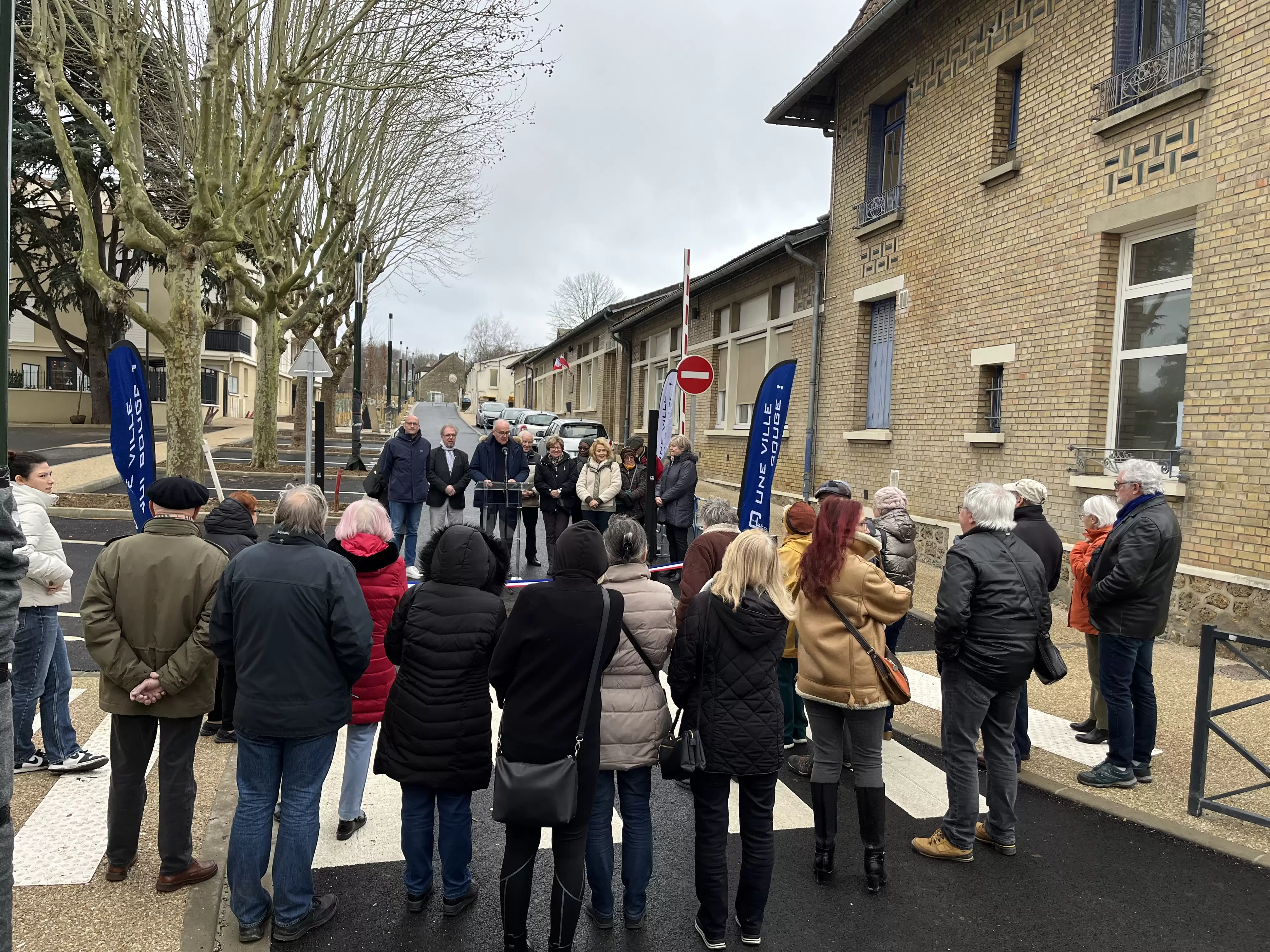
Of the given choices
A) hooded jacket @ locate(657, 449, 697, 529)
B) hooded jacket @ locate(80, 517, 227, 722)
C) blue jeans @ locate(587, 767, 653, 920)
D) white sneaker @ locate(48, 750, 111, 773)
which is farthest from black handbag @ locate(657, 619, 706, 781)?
hooded jacket @ locate(657, 449, 697, 529)

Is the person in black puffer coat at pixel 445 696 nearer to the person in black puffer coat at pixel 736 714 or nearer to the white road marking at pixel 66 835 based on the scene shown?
the person in black puffer coat at pixel 736 714

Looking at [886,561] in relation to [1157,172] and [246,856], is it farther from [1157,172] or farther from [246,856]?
[1157,172]

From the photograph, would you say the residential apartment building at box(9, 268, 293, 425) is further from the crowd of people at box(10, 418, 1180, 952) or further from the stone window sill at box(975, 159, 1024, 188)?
the crowd of people at box(10, 418, 1180, 952)

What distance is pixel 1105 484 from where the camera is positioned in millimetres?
9188

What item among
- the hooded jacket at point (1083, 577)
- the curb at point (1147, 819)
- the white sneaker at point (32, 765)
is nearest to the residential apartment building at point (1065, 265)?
the hooded jacket at point (1083, 577)

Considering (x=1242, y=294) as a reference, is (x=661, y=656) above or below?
below

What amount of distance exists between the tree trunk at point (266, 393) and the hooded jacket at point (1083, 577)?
64.1ft

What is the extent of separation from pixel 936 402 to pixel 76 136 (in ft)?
94.1

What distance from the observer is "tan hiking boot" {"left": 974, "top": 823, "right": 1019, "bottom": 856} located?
14.3 feet

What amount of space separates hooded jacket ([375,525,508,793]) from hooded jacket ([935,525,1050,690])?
88.1 inches

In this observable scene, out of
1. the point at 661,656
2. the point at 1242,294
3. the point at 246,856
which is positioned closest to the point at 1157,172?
the point at 1242,294

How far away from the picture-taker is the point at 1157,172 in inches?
343

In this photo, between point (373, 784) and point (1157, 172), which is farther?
point (1157, 172)

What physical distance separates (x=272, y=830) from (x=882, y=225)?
1302 centimetres
